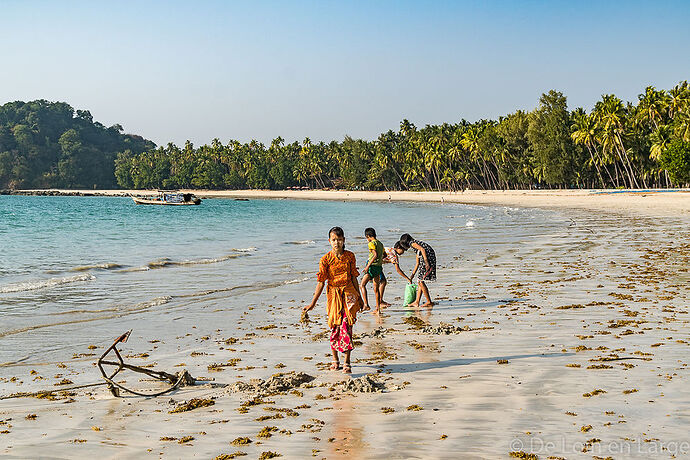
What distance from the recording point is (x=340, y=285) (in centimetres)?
745

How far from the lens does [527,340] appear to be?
8.38 m

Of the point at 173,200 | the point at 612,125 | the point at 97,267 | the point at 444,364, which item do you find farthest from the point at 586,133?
the point at 444,364

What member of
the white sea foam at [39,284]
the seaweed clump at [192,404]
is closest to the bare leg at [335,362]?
the seaweed clump at [192,404]

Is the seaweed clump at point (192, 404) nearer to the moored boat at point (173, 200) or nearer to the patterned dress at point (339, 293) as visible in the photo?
the patterned dress at point (339, 293)

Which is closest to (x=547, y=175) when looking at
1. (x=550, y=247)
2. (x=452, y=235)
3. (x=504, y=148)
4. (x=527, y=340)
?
(x=504, y=148)

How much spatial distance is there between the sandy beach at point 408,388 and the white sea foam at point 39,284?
695 cm

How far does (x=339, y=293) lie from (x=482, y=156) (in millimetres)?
102291

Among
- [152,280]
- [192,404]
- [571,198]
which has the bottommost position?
[152,280]

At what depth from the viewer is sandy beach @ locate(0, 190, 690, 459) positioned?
4910 millimetres

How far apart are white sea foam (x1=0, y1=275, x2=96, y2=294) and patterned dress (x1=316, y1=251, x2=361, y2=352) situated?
464 inches

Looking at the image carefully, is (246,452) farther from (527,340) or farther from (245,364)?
(527,340)

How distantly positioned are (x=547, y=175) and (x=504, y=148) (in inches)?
419

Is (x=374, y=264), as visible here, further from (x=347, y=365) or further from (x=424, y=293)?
(x=347, y=365)

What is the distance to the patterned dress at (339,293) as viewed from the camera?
7.40 meters
